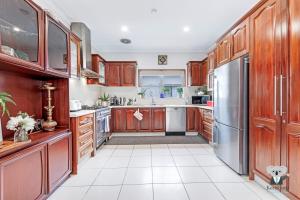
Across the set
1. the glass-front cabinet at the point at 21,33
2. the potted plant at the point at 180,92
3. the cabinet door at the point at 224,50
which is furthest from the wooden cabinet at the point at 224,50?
the potted plant at the point at 180,92

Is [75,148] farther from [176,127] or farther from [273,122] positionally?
[176,127]

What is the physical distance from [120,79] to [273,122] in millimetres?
4739

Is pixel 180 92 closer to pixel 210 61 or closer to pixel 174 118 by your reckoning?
pixel 174 118

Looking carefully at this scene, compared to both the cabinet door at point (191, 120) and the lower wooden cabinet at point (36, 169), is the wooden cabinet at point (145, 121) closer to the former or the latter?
the cabinet door at point (191, 120)

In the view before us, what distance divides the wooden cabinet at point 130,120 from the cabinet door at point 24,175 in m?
3.76

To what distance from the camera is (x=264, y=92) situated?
2.43m

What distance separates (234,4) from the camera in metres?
3.32

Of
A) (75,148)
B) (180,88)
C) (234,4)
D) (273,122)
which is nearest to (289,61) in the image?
(273,122)

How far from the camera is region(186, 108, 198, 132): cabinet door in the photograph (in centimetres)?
594

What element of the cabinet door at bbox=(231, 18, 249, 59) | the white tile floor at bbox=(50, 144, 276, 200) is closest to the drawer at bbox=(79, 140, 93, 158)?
the white tile floor at bbox=(50, 144, 276, 200)

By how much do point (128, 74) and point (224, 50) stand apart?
3397mm

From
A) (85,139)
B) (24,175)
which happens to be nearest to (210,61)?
(85,139)

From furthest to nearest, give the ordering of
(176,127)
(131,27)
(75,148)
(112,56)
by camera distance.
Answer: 1. (112,56)
2. (176,127)
3. (131,27)
4. (75,148)

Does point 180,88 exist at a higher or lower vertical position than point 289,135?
higher
